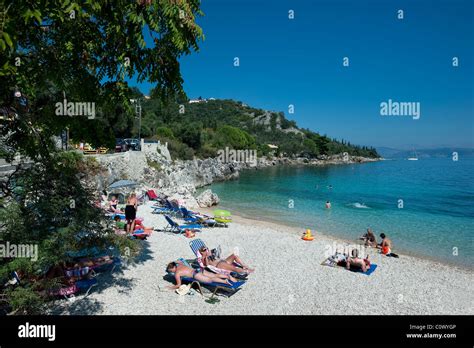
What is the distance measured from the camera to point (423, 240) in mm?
18031

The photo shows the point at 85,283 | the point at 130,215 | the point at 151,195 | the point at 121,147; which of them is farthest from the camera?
the point at 121,147

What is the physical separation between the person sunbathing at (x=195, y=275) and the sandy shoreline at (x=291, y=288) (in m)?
0.40

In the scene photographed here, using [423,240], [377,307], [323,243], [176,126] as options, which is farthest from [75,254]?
[176,126]

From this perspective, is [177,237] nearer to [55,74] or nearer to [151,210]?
[151,210]

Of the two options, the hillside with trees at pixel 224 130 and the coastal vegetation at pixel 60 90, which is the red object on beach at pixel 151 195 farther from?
the coastal vegetation at pixel 60 90

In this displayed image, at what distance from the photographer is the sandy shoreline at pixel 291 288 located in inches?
301

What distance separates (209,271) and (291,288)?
7.97ft

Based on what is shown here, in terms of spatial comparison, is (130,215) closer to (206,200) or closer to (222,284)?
(222,284)

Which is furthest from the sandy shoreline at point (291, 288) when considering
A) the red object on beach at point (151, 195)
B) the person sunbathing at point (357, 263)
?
the red object on beach at point (151, 195)

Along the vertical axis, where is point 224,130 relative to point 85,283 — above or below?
Result: above

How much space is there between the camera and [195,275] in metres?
8.70

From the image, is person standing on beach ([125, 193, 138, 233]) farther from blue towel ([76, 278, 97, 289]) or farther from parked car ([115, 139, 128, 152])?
parked car ([115, 139, 128, 152])

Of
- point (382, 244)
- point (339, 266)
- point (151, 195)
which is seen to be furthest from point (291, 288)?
point (151, 195)
